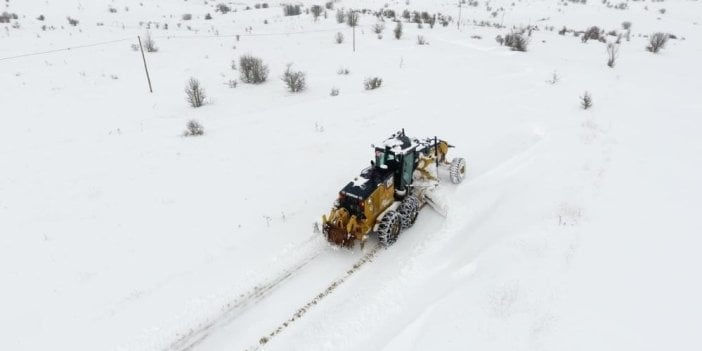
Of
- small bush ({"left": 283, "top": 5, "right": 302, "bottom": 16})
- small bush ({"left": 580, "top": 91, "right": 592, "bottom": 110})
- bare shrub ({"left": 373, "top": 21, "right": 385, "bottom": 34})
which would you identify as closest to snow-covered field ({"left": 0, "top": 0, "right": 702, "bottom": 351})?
small bush ({"left": 580, "top": 91, "right": 592, "bottom": 110})

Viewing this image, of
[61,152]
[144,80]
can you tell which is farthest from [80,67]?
[61,152]

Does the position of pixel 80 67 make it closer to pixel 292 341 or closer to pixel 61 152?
pixel 61 152

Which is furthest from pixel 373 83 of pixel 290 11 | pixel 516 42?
pixel 290 11

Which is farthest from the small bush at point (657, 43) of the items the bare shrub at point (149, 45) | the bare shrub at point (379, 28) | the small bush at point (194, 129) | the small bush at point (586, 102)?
the bare shrub at point (149, 45)

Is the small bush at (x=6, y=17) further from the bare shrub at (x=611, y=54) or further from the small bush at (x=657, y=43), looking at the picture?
the small bush at (x=657, y=43)

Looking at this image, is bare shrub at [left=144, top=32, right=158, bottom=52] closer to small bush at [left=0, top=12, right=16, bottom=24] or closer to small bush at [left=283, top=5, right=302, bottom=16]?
small bush at [left=0, top=12, right=16, bottom=24]

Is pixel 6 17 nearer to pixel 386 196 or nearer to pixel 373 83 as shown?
pixel 373 83
